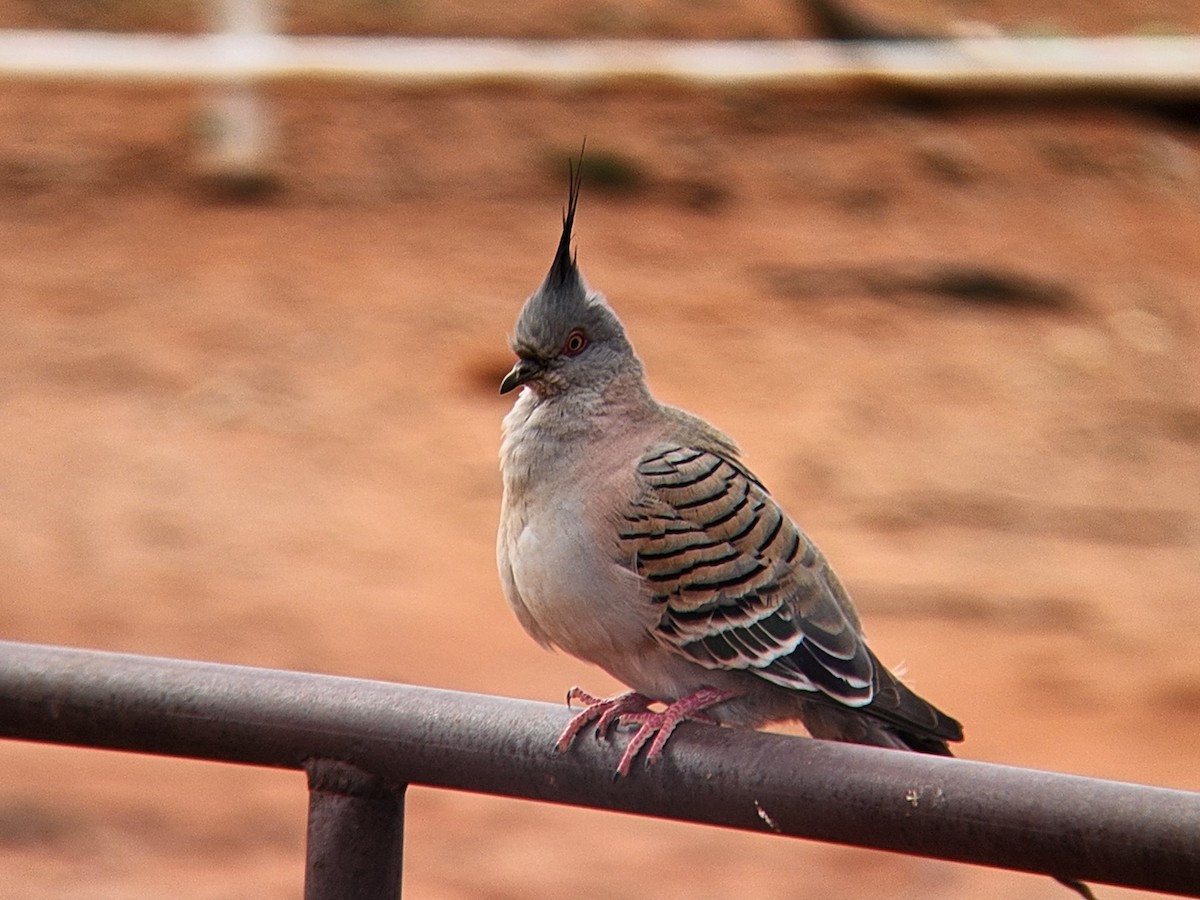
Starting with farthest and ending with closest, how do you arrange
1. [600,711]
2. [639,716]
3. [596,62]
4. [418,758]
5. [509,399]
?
1. [596,62]
2. [509,399]
3. [639,716]
4. [600,711]
5. [418,758]

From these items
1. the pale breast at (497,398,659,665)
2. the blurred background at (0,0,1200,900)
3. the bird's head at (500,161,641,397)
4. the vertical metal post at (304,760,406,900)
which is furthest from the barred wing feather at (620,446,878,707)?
the blurred background at (0,0,1200,900)

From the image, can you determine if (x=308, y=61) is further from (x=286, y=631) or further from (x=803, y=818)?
(x=803, y=818)

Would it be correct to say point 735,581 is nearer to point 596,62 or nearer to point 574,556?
point 574,556

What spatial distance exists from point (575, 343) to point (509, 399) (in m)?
6.34

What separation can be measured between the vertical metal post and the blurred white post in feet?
36.5

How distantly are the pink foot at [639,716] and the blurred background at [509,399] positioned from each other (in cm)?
102

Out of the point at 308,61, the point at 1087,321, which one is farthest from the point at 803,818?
the point at 308,61

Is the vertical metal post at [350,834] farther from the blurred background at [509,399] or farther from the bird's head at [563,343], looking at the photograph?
the blurred background at [509,399]

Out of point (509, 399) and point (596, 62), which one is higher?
point (596, 62)

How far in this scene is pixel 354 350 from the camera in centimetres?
1087

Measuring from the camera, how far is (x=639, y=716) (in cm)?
260

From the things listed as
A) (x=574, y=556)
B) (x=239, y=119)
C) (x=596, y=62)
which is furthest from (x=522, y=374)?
(x=239, y=119)

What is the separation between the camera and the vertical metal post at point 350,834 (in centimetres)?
215

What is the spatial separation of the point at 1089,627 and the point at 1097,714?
3.21ft
